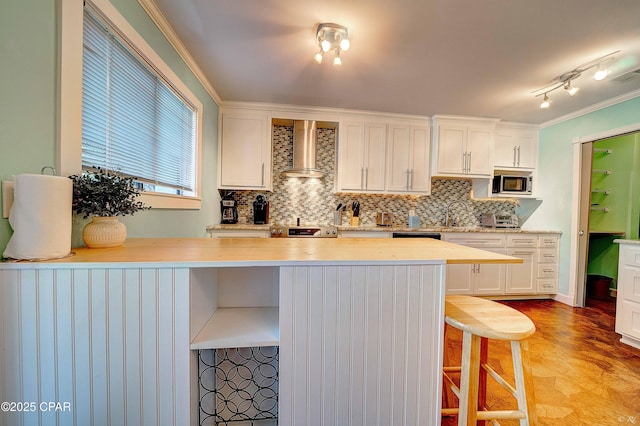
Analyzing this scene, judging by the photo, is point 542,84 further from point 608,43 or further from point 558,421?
point 558,421

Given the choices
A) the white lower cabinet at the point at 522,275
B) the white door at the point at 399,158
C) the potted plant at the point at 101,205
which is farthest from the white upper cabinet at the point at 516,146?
the potted plant at the point at 101,205

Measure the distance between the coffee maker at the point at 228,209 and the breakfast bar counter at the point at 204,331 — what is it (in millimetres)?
2042

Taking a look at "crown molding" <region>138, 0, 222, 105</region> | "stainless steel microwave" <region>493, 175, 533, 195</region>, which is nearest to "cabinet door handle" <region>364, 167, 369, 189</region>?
"stainless steel microwave" <region>493, 175, 533, 195</region>

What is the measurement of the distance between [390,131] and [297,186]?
4.85 feet

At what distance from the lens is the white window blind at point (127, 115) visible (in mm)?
1175

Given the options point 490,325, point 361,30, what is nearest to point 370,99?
point 361,30

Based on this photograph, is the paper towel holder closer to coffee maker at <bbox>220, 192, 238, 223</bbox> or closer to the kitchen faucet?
coffee maker at <bbox>220, 192, 238, 223</bbox>

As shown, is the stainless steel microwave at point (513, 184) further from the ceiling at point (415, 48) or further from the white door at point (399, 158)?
the white door at point (399, 158)

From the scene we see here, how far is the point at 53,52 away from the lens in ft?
3.18

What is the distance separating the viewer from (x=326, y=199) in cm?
357

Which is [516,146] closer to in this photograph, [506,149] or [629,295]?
[506,149]

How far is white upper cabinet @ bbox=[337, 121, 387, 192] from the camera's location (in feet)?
10.8

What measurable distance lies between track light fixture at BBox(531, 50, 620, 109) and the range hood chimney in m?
2.46

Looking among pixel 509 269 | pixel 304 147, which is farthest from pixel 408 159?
pixel 509 269
